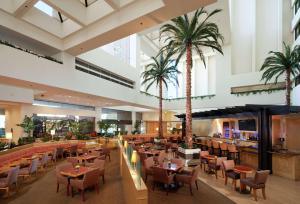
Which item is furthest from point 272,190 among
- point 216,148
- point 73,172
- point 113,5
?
point 113,5

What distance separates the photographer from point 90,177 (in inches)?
271

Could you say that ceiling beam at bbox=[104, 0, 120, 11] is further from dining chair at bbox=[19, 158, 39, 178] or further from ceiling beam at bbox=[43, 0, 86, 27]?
dining chair at bbox=[19, 158, 39, 178]

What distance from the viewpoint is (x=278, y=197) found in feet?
22.3

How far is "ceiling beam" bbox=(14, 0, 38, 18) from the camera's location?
7621 millimetres

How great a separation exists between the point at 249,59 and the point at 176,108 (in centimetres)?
951

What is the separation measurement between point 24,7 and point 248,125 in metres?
14.5

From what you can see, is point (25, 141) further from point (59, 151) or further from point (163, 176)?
point (163, 176)

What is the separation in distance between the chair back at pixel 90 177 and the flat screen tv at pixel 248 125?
37.1ft

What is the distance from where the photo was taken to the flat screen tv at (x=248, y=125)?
14129 millimetres

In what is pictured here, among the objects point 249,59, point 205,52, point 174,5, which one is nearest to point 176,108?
point 205,52

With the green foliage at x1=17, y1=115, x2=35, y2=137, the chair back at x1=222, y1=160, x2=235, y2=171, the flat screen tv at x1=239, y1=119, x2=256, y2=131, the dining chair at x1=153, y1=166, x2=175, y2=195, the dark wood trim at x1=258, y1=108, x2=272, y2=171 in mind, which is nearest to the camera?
the dining chair at x1=153, y1=166, x2=175, y2=195

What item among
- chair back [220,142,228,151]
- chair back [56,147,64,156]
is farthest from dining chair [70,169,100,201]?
chair back [220,142,228,151]

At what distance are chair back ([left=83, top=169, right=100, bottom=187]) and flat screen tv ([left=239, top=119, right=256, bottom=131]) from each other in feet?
37.1

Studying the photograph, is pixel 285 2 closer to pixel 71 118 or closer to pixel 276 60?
pixel 276 60
